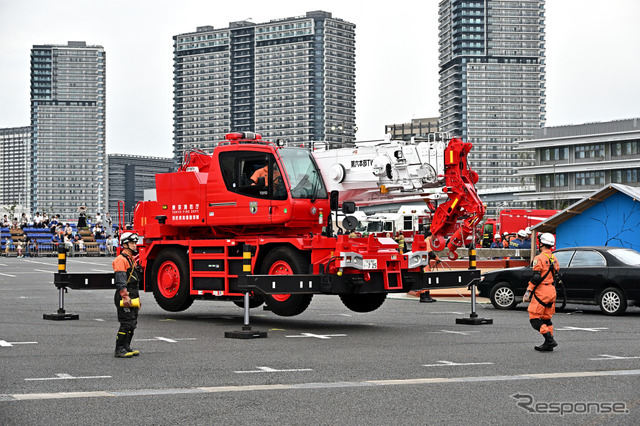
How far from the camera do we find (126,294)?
12.7 meters

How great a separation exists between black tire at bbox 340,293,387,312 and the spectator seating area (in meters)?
44.3

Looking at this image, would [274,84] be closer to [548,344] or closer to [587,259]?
[587,259]

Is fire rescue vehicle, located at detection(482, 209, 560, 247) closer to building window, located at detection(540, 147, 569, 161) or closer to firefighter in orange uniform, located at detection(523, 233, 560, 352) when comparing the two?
firefighter in orange uniform, located at detection(523, 233, 560, 352)

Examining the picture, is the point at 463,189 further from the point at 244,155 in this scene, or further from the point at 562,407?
the point at 562,407

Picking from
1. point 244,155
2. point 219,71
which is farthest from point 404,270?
point 219,71

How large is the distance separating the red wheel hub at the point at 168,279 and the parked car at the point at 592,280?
7.51 meters

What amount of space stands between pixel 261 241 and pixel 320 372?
5933mm

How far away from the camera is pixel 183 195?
1834cm

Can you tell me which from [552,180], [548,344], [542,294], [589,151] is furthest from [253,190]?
[552,180]

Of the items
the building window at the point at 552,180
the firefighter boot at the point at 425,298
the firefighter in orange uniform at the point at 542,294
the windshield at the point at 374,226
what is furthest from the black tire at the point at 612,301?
the building window at the point at 552,180

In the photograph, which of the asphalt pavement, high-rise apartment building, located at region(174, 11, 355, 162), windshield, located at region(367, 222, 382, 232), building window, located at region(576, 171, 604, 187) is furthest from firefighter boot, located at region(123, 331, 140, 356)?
high-rise apartment building, located at region(174, 11, 355, 162)

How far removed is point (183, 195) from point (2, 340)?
5.10 meters

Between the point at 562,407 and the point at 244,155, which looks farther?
the point at 244,155

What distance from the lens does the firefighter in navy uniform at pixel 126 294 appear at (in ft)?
40.9
